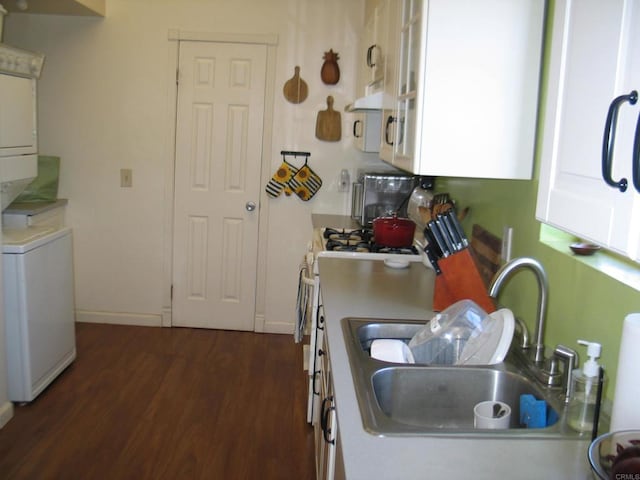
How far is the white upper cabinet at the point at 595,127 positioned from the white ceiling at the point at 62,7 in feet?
11.6

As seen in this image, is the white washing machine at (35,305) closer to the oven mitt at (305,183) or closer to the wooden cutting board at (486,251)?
the oven mitt at (305,183)

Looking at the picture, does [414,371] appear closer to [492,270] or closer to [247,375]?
[492,270]

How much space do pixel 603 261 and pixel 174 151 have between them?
138 inches

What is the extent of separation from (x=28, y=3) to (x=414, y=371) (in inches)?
145

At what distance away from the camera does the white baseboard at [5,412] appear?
124 inches

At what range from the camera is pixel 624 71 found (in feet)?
3.31

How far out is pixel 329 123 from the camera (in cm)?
445

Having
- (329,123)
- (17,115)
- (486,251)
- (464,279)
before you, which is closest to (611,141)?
(464,279)

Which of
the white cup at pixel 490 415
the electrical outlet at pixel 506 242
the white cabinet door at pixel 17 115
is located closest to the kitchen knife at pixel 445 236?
the electrical outlet at pixel 506 242

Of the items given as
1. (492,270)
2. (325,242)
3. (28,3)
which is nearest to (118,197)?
(28,3)

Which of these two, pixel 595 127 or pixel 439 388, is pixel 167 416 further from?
pixel 595 127

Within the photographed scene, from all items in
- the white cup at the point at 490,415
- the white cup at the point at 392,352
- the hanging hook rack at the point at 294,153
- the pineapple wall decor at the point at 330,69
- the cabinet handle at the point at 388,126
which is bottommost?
the white cup at the point at 490,415

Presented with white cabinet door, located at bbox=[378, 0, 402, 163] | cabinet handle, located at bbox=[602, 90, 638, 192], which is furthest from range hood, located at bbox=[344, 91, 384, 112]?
cabinet handle, located at bbox=[602, 90, 638, 192]

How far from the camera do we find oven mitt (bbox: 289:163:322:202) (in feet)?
14.8
